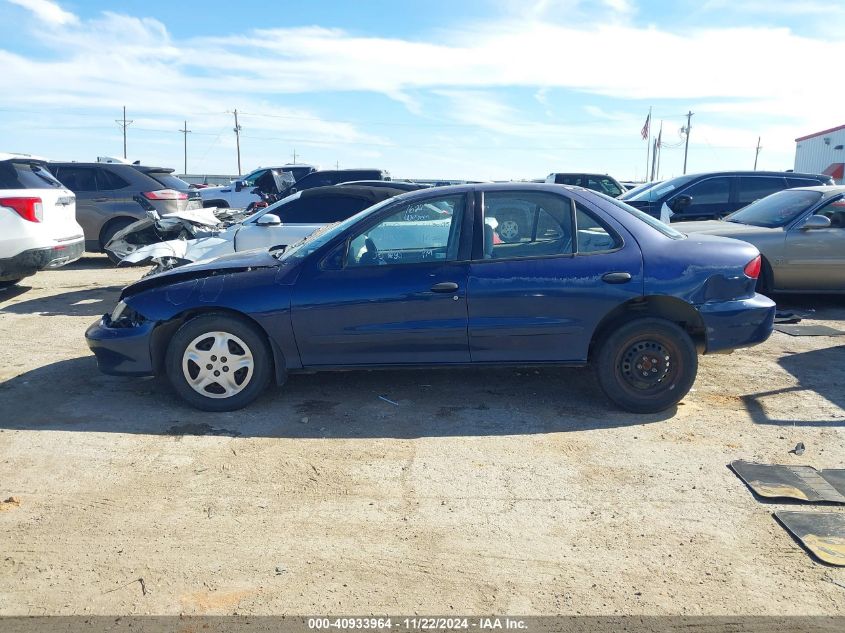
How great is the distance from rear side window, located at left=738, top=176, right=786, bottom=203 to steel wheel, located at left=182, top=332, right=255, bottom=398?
947 centimetres

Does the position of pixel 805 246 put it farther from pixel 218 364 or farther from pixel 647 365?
pixel 218 364

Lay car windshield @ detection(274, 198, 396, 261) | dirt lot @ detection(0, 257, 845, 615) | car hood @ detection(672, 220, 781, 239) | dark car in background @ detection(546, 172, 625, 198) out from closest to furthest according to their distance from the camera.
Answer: dirt lot @ detection(0, 257, 845, 615) < car windshield @ detection(274, 198, 396, 261) < car hood @ detection(672, 220, 781, 239) < dark car in background @ detection(546, 172, 625, 198)

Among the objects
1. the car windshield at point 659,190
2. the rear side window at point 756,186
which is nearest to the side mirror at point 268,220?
the car windshield at point 659,190

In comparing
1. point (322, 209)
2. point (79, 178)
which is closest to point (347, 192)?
point (322, 209)

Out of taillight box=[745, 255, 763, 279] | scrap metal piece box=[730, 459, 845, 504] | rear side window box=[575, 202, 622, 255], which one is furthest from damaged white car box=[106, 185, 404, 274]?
scrap metal piece box=[730, 459, 845, 504]

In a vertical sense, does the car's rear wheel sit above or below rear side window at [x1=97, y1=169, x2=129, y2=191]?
below

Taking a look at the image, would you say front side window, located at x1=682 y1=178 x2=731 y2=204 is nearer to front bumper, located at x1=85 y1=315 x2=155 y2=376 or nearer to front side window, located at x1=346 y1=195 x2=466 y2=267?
front side window, located at x1=346 y1=195 x2=466 y2=267

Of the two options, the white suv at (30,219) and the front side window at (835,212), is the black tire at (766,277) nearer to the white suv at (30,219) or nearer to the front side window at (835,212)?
the front side window at (835,212)

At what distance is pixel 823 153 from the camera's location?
1257 inches

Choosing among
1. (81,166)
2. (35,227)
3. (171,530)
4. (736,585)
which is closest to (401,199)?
(171,530)

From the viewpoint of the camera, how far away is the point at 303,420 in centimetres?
498

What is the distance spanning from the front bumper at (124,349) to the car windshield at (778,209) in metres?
7.44

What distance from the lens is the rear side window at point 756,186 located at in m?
11.7

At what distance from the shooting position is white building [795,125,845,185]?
28.5m
